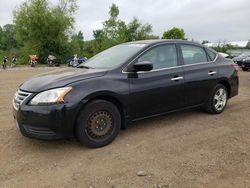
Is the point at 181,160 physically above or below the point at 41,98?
below

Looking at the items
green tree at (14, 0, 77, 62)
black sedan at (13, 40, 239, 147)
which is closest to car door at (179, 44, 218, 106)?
black sedan at (13, 40, 239, 147)

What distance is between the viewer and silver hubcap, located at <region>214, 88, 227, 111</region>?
18.7ft

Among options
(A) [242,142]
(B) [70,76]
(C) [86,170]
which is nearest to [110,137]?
(C) [86,170]

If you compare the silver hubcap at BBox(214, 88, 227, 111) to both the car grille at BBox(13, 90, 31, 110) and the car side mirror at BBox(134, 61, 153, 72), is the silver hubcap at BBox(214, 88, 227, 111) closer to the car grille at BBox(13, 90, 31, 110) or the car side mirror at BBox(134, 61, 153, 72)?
the car side mirror at BBox(134, 61, 153, 72)

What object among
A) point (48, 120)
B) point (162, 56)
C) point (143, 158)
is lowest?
point (143, 158)

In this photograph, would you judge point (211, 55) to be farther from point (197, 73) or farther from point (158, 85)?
point (158, 85)

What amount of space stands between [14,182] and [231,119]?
4.14 metres

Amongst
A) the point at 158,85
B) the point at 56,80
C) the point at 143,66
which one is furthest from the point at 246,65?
the point at 56,80

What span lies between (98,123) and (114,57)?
4.39ft

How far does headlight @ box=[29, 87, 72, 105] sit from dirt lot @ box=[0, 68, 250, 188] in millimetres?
785

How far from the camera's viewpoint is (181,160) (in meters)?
3.64

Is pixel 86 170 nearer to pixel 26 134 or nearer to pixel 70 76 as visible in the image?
pixel 26 134

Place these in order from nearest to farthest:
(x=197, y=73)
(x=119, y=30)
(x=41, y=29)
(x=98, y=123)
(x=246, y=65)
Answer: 1. (x=98, y=123)
2. (x=197, y=73)
3. (x=246, y=65)
4. (x=41, y=29)
5. (x=119, y=30)

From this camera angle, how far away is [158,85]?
459 cm
